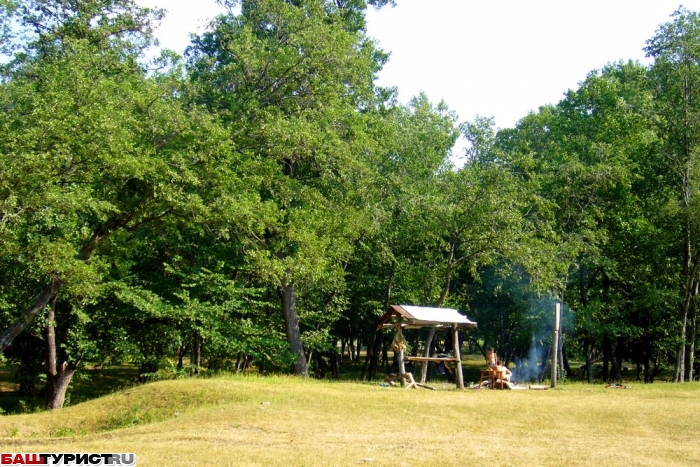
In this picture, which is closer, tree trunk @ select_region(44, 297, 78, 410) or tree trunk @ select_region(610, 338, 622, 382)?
tree trunk @ select_region(44, 297, 78, 410)

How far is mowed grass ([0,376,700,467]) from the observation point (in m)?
10.1

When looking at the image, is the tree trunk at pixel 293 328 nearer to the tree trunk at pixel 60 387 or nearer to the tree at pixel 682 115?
the tree trunk at pixel 60 387

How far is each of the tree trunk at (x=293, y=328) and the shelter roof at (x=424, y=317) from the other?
5.11 metres

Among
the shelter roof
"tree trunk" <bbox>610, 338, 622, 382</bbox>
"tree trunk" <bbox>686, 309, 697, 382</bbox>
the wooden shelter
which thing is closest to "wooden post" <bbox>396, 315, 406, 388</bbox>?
the wooden shelter

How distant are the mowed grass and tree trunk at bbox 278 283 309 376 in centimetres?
524

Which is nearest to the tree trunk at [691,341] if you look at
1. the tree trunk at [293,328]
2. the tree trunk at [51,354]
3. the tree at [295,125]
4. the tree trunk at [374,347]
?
the tree trunk at [374,347]

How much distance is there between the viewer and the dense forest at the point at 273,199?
17.0 metres

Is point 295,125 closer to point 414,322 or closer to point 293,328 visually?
point 414,322

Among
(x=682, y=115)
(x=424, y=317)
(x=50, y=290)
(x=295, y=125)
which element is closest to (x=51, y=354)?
(x=50, y=290)

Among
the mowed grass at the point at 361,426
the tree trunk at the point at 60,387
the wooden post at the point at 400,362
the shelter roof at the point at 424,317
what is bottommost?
the tree trunk at the point at 60,387

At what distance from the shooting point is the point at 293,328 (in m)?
23.9

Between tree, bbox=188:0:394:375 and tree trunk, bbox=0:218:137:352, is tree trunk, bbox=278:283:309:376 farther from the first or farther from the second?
tree trunk, bbox=0:218:137:352

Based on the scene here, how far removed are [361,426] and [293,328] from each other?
1156 centimetres

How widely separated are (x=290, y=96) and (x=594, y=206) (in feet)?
44.5
